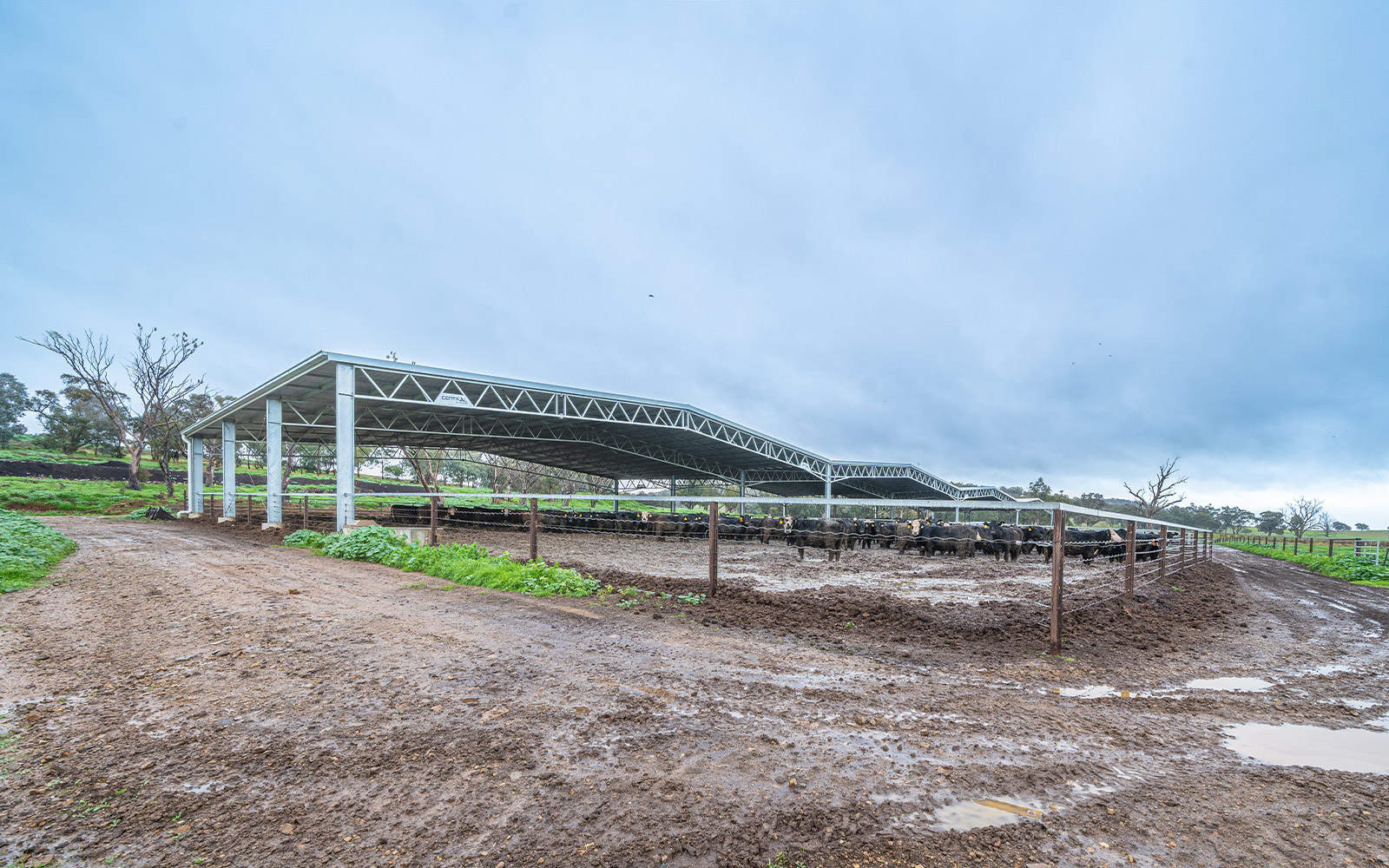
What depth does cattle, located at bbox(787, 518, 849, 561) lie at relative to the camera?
51.9 ft

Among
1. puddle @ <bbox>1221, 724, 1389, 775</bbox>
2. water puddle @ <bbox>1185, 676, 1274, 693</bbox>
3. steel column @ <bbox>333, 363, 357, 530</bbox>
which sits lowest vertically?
water puddle @ <bbox>1185, 676, 1274, 693</bbox>

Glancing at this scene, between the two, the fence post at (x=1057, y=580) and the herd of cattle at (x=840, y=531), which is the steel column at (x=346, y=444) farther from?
the fence post at (x=1057, y=580)

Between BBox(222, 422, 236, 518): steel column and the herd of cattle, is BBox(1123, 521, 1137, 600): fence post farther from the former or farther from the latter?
BBox(222, 422, 236, 518): steel column

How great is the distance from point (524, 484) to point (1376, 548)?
5451cm

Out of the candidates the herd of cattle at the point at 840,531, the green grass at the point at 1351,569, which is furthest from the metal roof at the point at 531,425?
the green grass at the point at 1351,569

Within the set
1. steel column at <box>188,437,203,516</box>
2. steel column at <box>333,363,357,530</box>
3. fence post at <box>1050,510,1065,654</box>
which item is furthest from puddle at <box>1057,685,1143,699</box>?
steel column at <box>188,437,203,516</box>

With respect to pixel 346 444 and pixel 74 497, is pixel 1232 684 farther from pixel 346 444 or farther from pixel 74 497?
pixel 74 497

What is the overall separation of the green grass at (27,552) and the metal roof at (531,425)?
269 inches

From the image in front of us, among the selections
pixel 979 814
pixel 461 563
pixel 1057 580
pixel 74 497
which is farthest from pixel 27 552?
pixel 74 497

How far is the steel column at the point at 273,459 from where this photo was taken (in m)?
18.5

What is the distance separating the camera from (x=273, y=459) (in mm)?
18719

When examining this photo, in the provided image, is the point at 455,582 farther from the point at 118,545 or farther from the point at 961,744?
the point at 118,545

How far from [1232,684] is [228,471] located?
30.8 meters

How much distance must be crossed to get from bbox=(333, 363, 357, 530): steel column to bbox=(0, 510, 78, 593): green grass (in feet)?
15.6
